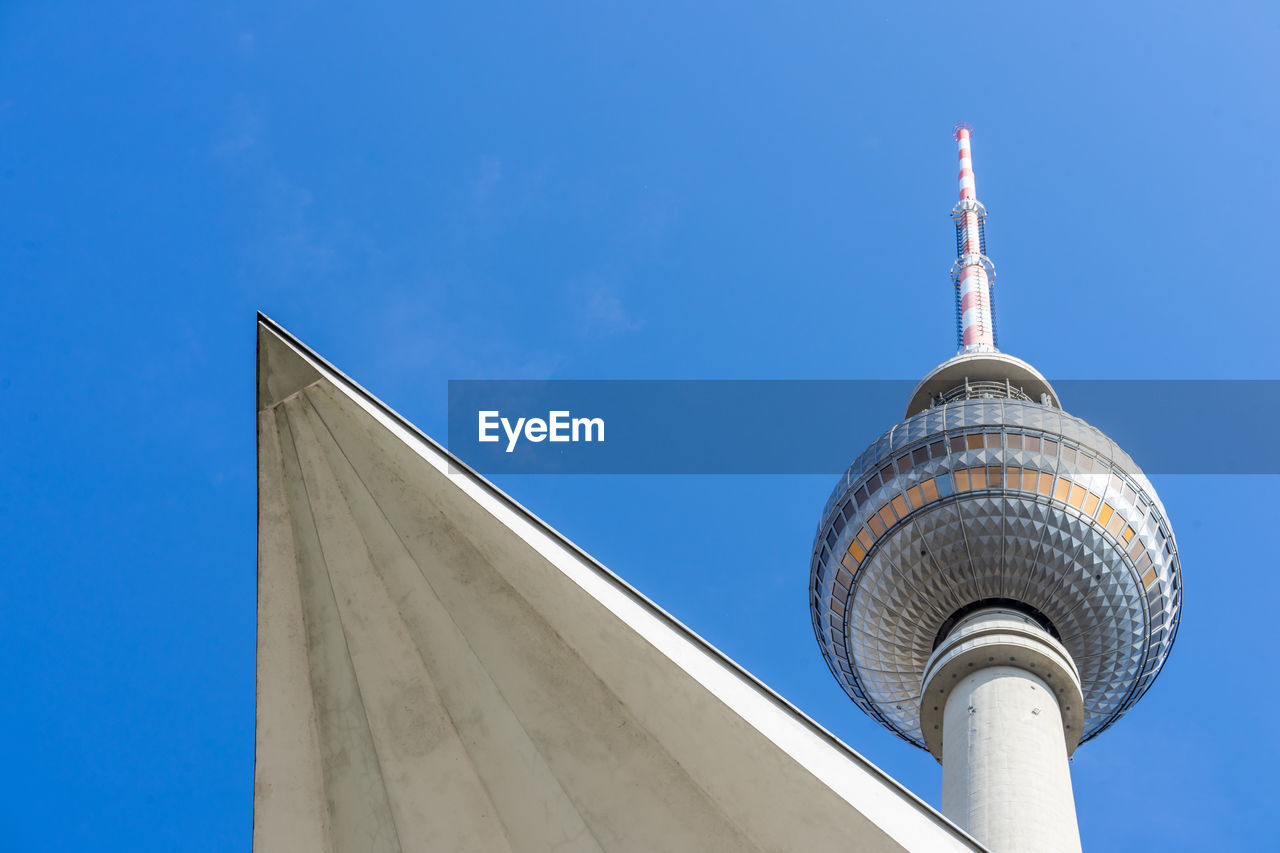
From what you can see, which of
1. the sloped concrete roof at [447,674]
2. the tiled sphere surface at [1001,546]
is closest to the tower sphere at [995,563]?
the tiled sphere surface at [1001,546]

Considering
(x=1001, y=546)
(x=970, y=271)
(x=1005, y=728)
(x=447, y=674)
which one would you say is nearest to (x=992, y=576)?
(x=1001, y=546)

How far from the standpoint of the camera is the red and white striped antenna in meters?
55.7

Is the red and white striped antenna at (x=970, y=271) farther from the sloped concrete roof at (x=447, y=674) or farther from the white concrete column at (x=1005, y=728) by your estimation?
the sloped concrete roof at (x=447, y=674)

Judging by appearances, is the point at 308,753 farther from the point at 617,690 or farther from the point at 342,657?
the point at 617,690

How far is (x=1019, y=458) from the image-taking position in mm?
44094

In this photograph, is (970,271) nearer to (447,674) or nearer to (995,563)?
(995,563)

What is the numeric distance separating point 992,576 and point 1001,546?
3.51ft

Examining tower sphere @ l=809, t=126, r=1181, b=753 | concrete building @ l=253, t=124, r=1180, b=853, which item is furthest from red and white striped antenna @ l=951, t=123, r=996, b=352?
concrete building @ l=253, t=124, r=1180, b=853

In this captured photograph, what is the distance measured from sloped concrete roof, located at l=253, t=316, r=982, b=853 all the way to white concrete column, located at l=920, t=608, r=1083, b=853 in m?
26.9

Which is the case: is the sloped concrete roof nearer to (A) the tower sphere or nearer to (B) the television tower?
(B) the television tower

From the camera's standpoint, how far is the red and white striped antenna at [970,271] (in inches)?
2191

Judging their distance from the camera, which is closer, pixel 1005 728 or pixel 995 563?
pixel 1005 728

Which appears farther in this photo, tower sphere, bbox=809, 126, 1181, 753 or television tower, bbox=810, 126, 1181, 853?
tower sphere, bbox=809, 126, 1181, 753

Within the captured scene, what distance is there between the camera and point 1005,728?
37.4 m
